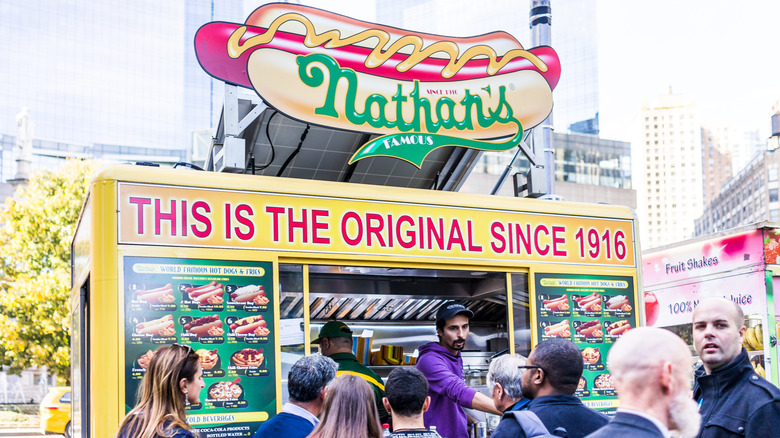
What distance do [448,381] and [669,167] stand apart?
184 metres

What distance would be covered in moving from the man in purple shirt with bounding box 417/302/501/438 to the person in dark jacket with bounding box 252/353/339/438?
1328 mm

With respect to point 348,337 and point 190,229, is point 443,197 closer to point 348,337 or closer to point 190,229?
point 348,337

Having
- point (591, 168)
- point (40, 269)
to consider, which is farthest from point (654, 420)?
point (591, 168)

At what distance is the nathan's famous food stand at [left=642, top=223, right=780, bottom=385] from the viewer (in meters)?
8.45

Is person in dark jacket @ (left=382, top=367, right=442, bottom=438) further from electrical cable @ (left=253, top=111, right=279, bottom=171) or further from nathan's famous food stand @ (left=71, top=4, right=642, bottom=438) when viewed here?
electrical cable @ (left=253, top=111, right=279, bottom=171)

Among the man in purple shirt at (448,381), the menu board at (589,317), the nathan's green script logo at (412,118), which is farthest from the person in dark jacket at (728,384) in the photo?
the nathan's green script logo at (412,118)

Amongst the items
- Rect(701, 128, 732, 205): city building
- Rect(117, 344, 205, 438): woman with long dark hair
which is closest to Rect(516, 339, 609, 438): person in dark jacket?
Rect(117, 344, 205, 438): woman with long dark hair

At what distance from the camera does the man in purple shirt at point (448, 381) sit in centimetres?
488

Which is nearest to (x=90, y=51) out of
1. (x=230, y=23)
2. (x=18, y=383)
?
(x=18, y=383)

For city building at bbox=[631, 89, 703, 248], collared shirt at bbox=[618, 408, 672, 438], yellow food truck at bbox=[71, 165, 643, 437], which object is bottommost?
collared shirt at bbox=[618, 408, 672, 438]

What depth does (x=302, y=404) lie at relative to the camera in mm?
3732

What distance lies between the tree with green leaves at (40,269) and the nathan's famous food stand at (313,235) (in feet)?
55.4

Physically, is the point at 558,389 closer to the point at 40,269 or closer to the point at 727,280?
the point at 727,280

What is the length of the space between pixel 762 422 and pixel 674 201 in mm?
184332
